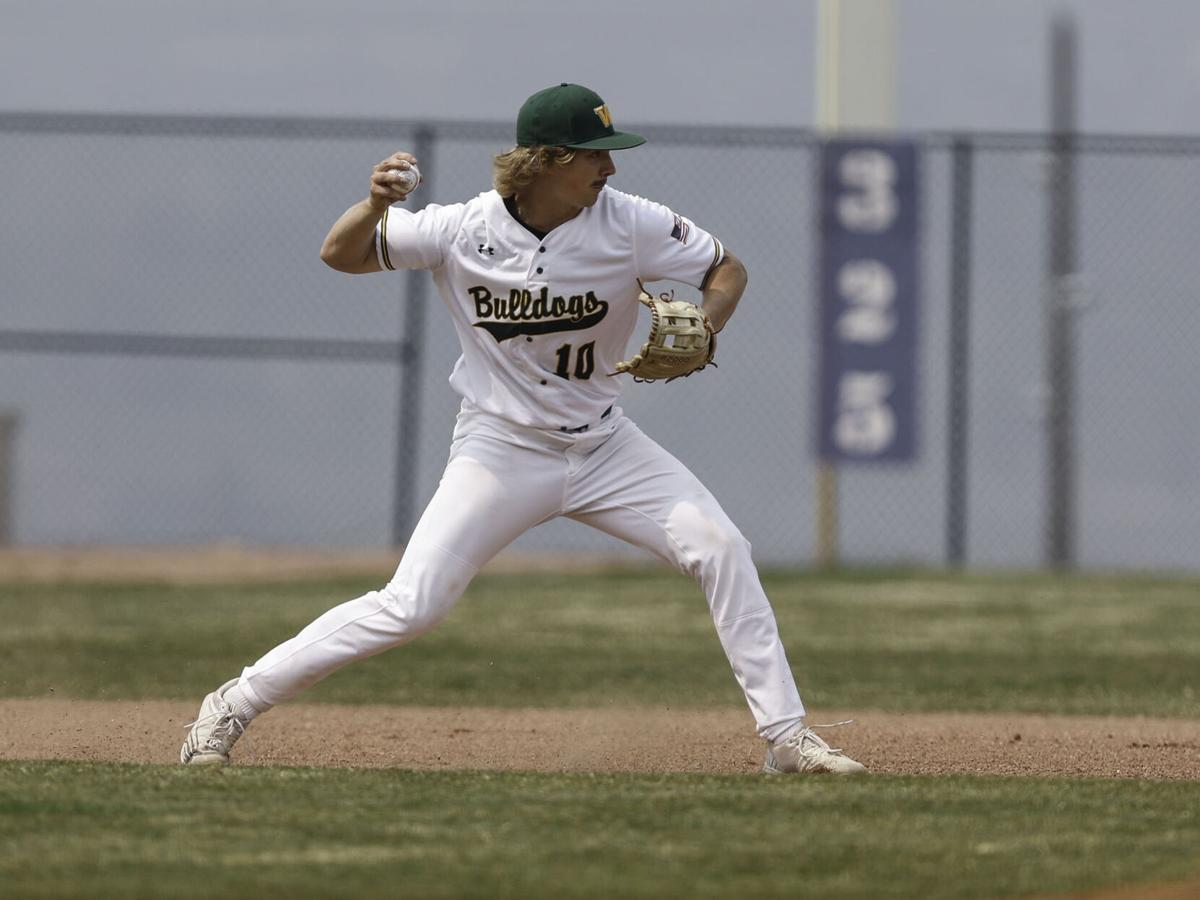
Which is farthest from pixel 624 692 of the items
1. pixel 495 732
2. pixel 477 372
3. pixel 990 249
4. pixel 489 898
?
pixel 990 249

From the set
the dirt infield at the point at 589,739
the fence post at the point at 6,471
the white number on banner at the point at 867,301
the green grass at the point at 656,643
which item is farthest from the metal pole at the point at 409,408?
the dirt infield at the point at 589,739

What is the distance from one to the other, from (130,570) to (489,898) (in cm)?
1061

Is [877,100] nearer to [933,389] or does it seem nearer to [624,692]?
[933,389]

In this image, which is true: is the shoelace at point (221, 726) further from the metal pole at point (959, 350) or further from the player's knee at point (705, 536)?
the metal pole at point (959, 350)

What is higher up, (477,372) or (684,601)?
(477,372)

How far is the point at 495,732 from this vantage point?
6.92m

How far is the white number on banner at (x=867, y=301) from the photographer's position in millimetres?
13828

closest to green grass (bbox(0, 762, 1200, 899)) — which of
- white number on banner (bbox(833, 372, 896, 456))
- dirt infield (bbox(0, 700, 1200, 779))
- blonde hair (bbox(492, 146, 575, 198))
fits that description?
dirt infield (bbox(0, 700, 1200, 779))

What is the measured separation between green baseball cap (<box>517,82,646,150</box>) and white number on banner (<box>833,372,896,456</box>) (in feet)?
28.3

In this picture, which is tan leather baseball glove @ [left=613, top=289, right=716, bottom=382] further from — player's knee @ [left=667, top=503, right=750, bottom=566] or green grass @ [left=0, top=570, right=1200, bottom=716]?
green grass @ [left=0, top=570, right=1200, bottom=716]

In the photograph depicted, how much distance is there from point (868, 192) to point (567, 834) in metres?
10.2

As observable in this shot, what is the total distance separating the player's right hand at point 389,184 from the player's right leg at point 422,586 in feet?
2.32

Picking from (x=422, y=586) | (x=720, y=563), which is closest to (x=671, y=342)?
(x=720, y=563)

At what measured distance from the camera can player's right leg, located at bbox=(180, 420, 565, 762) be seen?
5.29 meters
